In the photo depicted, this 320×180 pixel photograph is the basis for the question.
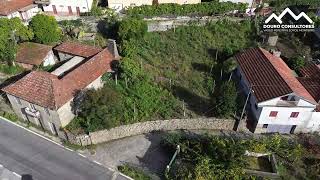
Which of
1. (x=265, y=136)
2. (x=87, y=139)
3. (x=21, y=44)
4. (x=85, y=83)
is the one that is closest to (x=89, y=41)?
(x=21, y=44)

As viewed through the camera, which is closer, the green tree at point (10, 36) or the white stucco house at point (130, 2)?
the green tree at point (10, 36)

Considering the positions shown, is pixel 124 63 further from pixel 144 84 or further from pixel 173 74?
pixel 173 74

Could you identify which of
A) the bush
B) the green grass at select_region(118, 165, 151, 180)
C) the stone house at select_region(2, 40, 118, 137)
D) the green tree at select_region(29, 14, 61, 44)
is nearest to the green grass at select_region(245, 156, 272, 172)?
the green grass at select_region(118, 165, 151, 180)

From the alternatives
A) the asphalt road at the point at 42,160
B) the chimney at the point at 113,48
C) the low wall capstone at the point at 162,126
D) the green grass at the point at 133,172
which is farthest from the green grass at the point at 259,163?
the chimney at the point at 113,48

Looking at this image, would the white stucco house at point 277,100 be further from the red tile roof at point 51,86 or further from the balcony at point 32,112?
the balcony at point 32,112

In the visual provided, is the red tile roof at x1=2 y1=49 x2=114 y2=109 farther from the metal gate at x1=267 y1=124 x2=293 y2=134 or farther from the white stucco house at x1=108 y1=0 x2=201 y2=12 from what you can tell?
the metal gate at x1=267 y1=124 x2=293 y2=134

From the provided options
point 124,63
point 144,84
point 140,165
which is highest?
point 124,63

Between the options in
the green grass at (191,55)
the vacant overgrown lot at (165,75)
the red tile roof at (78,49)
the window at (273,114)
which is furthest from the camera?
the red tile roof at (78,49)
